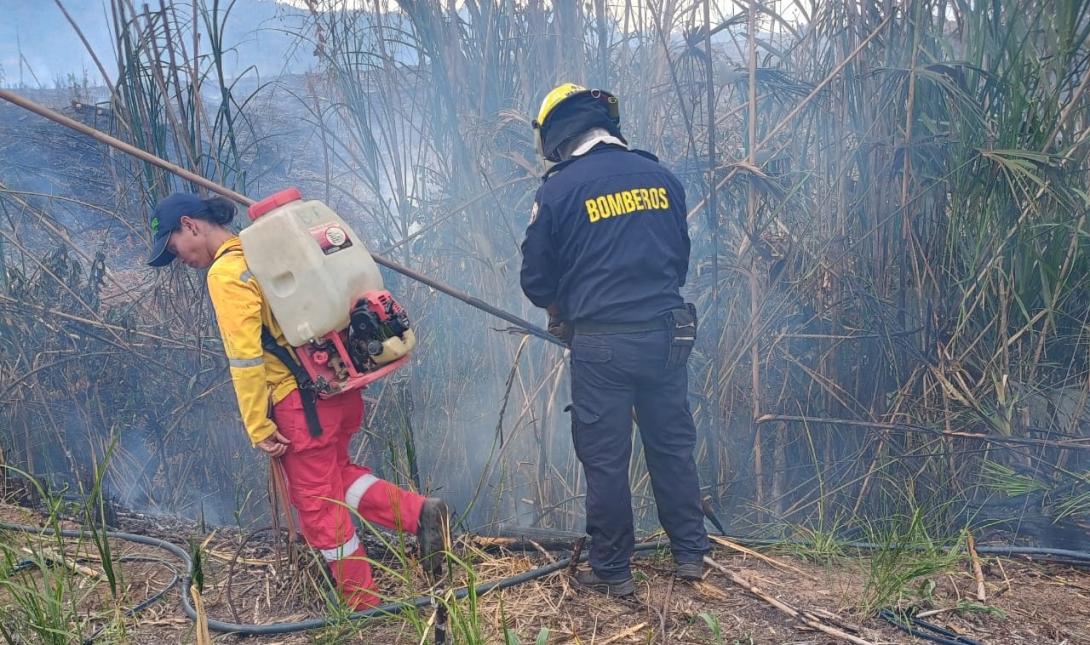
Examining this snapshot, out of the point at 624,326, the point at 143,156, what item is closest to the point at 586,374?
the point at 624,326

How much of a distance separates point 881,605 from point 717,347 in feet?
5.86

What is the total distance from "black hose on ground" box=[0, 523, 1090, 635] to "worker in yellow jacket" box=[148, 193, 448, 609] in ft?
0.64

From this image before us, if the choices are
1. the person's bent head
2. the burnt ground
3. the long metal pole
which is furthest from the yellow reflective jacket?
the burnt ground

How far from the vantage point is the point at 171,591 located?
11.9 feet

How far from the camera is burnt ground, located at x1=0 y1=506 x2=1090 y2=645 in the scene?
9.95 feet

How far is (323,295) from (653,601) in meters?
1.88

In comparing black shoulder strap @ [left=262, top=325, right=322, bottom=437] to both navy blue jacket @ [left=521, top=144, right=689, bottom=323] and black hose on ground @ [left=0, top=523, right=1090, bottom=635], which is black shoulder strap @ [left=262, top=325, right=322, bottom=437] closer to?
black hose on ground @ [left=0, top=523, right=1090, bottom=635]

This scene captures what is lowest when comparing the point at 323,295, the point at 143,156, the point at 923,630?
the point at 923,630

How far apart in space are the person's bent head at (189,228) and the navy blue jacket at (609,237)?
1.38 m

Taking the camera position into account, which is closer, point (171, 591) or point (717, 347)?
point (171, 591)

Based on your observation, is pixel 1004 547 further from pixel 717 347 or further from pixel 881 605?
pixel 717 347

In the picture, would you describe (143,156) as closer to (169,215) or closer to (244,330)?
(169,215)

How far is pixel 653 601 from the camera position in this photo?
10.9ft

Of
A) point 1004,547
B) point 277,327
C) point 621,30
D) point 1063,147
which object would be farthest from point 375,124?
point 1004,547
